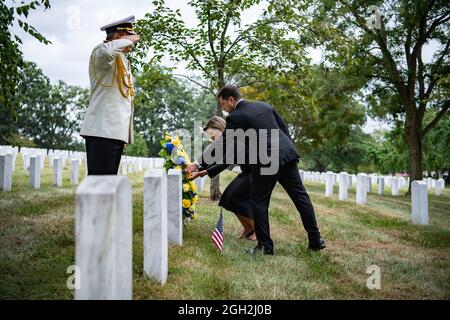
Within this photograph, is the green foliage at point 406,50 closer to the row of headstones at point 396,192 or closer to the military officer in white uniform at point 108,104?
the row of headstones at point 396,192

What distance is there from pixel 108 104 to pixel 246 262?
7.15ft

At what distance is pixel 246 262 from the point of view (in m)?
4.31

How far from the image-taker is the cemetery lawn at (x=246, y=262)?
326cm

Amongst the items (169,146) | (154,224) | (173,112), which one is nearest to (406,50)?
(169,146)

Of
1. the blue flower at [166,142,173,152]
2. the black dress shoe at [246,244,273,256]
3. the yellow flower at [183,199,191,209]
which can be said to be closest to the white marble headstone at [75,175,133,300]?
the black dress shoe at [246,244,273,256]

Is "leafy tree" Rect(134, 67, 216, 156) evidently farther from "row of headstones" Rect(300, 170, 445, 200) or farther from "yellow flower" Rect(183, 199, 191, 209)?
"yellow flower" Rect(183, 199, 191, 209)

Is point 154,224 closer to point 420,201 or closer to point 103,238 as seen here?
point 103,238

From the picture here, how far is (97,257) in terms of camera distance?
2033mm

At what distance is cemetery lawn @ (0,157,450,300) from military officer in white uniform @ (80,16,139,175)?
1.05 metres

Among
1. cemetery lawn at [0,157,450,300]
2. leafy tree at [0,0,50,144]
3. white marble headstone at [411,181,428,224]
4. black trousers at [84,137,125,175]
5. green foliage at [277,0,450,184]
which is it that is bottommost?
cemetery lawn at [0,157,450,300]

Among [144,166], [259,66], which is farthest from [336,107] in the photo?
[144,166]

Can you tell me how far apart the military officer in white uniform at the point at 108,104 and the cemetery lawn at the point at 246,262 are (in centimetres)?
105

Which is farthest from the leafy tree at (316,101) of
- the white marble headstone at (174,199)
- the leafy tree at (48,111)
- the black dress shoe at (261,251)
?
the leafy tree at (48,111)

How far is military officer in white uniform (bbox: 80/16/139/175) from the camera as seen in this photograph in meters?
3.74
